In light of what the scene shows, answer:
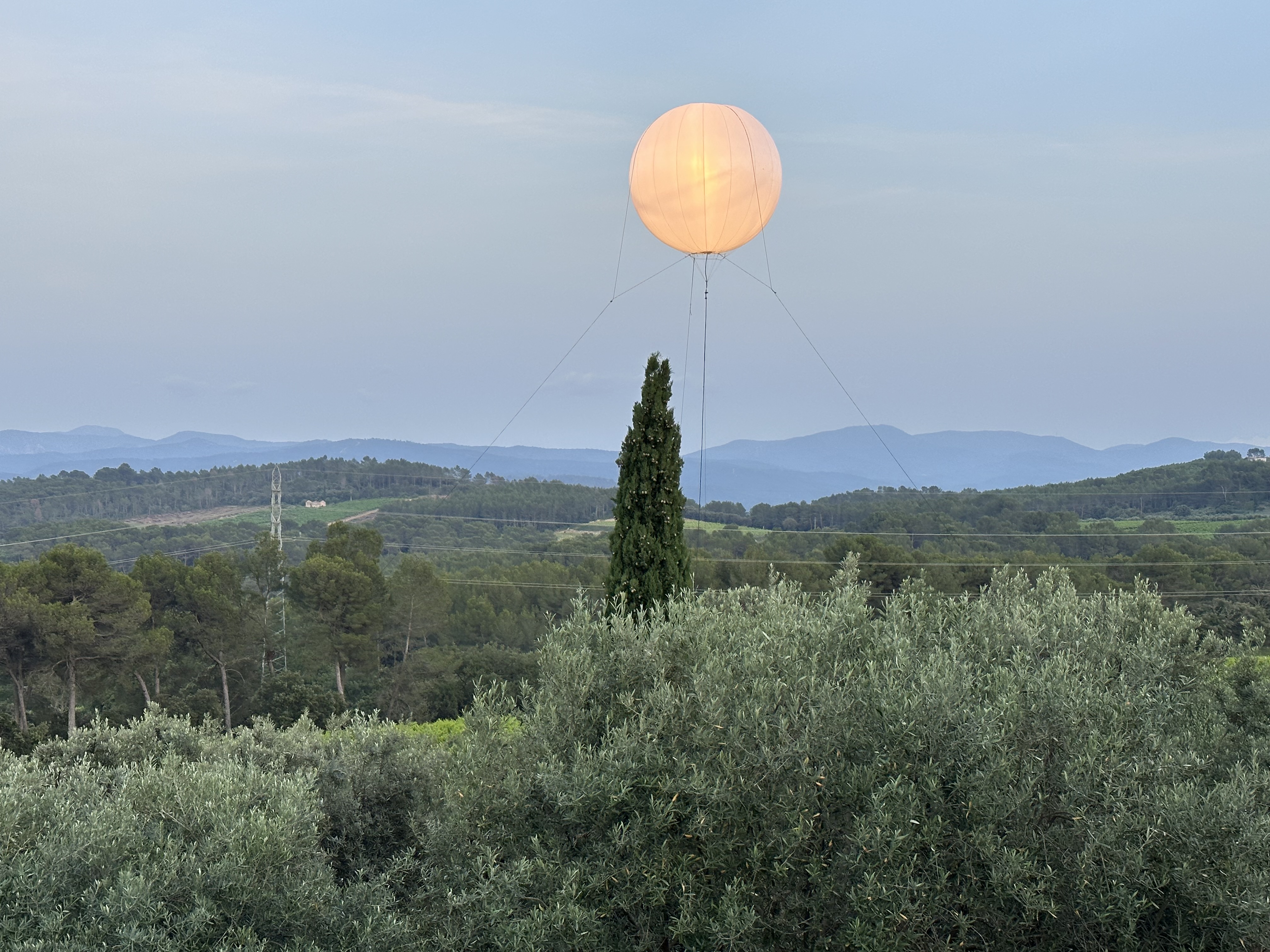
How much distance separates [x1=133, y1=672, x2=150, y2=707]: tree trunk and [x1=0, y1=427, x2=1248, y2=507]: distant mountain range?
96.0ft

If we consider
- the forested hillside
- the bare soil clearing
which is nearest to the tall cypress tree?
the forested hillside

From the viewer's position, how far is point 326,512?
4725 cm

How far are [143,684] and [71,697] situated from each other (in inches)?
73.6

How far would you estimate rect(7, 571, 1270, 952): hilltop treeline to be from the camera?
166 inches

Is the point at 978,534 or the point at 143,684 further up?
the point at 978,534

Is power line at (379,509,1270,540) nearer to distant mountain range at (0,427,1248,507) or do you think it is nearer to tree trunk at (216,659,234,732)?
tree trunk at (216,659,234,732)

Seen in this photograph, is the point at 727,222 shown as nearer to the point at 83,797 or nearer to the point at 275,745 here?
the point at 275,745

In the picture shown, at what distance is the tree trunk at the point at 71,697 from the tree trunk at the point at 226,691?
3.95 meters

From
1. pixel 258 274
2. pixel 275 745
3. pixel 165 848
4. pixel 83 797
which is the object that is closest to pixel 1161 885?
pixel 165 848

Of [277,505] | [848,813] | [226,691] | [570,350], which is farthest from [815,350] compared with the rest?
[277,505]

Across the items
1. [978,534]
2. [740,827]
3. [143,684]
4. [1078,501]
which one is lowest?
[143,684]

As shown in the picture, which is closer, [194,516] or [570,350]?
[570,350]

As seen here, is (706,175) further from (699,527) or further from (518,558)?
(518,558)

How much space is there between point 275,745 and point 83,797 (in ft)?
7.32
